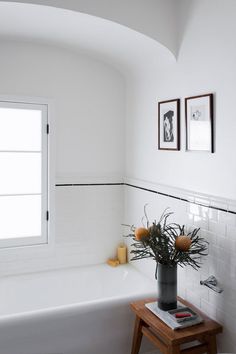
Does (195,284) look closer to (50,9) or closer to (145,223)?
(145,223)

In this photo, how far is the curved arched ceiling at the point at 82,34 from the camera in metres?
2.29

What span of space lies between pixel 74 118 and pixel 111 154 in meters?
0.49

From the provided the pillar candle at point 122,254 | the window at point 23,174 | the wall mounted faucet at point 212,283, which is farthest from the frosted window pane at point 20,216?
the wall mounted faucet at point 212,283

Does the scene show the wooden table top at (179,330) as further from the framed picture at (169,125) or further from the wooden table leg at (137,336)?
the framed picture at (169,125)

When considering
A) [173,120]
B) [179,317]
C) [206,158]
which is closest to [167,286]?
[179,317]

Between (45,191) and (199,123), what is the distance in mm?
1554

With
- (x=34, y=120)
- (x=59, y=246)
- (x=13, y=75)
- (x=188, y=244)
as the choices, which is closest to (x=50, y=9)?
(x=13, y=75)

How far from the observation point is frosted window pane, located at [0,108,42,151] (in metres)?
3.03

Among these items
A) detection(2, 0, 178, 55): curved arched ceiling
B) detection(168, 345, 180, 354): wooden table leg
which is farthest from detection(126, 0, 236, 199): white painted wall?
detection(168, 345, 180, 354): wooden table leg

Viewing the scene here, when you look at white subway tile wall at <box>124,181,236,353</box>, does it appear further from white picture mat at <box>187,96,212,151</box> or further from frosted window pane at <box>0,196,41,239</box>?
frosted window pane at <box>0,196,41,239</box>

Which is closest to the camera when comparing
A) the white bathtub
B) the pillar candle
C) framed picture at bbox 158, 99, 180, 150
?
the white bathtub

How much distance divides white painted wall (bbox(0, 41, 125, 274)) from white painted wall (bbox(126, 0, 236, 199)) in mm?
413

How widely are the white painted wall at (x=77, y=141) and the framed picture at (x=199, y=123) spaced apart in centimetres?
111

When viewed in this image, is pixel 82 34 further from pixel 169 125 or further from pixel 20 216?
pixel 20 216
